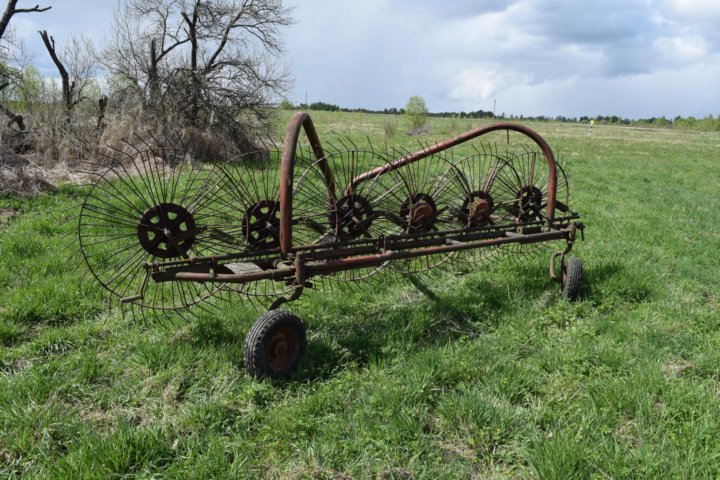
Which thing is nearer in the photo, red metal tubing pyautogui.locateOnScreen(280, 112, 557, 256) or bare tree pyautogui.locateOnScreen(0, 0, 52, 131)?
red metal tubing pyautogui.locateOnScreen(280, 112, 557, 256)

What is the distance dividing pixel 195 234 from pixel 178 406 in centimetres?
101

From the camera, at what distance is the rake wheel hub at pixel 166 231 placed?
9.32 feet

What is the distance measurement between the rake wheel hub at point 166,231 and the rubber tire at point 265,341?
671 millimetres

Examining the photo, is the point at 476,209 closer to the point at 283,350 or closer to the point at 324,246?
the point at 324,246

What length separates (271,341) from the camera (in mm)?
2910

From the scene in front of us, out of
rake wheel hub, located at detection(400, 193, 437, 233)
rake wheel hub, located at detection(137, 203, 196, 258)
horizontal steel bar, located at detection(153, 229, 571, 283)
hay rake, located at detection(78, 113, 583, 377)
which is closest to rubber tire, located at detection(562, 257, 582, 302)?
hay rake, located at detection(78, 113, 583, 377)

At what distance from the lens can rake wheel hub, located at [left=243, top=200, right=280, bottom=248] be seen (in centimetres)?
313

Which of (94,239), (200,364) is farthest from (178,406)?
(94,239)

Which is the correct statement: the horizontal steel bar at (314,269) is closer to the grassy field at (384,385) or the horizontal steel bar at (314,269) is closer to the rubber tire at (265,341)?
the rubber tire at (265,341)

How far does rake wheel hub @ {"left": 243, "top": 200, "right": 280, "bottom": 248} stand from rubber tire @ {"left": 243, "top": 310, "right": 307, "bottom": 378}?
511mm

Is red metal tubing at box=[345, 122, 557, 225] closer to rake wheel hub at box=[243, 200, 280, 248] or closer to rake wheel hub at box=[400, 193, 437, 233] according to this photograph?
rake wheel hub at box=[400, 193, 437, 233]

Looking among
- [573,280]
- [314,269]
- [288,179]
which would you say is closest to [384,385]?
[314,269]

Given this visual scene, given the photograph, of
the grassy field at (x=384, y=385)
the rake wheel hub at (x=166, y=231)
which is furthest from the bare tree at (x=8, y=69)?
the rake wheel hub at (x=166, y=231)

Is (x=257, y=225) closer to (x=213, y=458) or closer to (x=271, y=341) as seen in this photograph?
(x=271, y=341)
